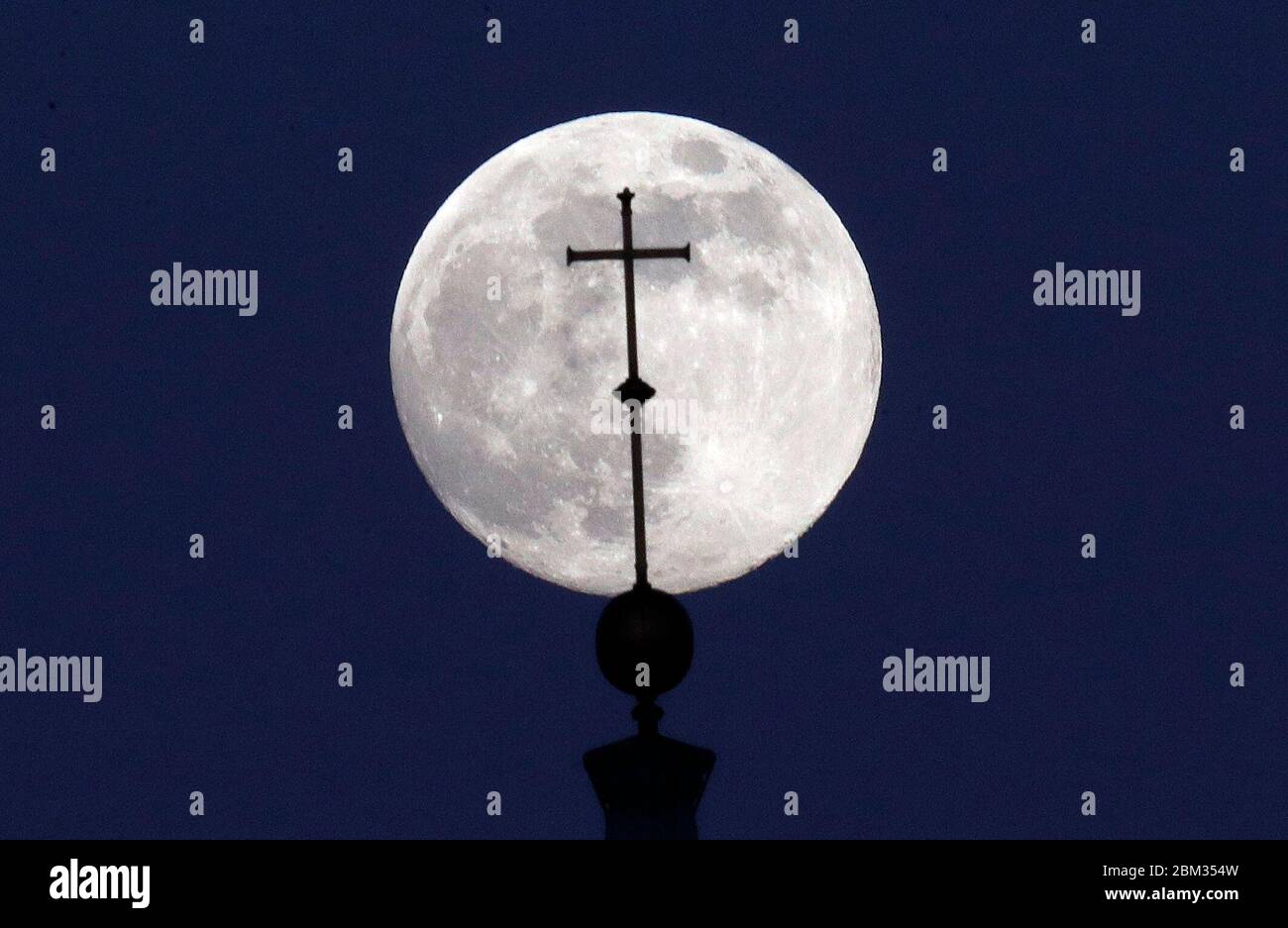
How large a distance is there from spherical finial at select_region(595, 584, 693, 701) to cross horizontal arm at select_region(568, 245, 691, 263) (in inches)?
69.3

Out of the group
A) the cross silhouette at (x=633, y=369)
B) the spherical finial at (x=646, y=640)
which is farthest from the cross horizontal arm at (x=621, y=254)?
the spherical finial at (x=646, y=640)

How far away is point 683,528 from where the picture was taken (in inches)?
741

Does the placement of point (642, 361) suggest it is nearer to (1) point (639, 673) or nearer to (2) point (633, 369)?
Answer: (2) point (633, 369)

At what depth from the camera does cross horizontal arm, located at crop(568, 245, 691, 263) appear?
18.7 metres

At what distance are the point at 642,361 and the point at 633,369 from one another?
11cm

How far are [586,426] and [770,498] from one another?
41.9 inches

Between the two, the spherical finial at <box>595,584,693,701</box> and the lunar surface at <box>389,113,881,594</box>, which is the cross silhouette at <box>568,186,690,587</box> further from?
the spherical finial at <box>595,584,693,701</box>

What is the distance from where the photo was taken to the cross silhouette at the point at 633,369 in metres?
18.5

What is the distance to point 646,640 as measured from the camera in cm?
1847
